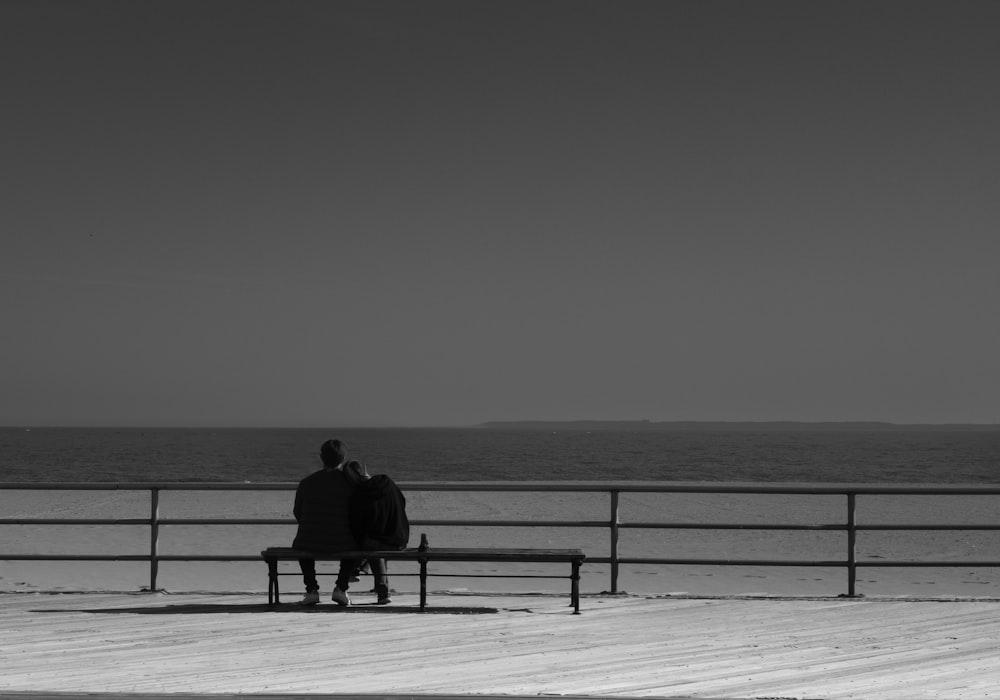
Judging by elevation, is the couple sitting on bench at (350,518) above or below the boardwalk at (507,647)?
above

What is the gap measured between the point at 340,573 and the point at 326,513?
494 millimetres

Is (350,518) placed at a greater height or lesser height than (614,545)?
greater

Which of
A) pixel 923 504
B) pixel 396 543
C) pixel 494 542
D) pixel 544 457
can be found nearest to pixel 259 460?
pixel 544 457

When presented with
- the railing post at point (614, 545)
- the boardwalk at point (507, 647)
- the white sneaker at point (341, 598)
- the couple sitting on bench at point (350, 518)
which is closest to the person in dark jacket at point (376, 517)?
the couple sitting on bench at point (350, 518)

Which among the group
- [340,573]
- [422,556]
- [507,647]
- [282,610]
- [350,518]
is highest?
[350,518]

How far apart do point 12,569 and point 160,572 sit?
1.84 m

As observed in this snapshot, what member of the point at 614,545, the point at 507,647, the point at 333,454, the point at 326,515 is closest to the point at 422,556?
the point at 326,515

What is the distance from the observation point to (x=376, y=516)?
8828mm

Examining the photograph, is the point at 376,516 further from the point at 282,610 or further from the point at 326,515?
the point at 282,610

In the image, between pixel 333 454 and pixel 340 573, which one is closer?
pixel 340 573

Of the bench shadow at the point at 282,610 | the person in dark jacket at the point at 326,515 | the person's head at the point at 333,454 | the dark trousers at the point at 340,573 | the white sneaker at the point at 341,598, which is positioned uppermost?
the person's head at the point at 333,454

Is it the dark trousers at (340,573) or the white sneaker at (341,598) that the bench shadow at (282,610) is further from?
the dark trousers at (340,573)

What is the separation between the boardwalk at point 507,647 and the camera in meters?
5.95

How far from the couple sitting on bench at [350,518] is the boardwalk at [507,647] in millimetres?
397
